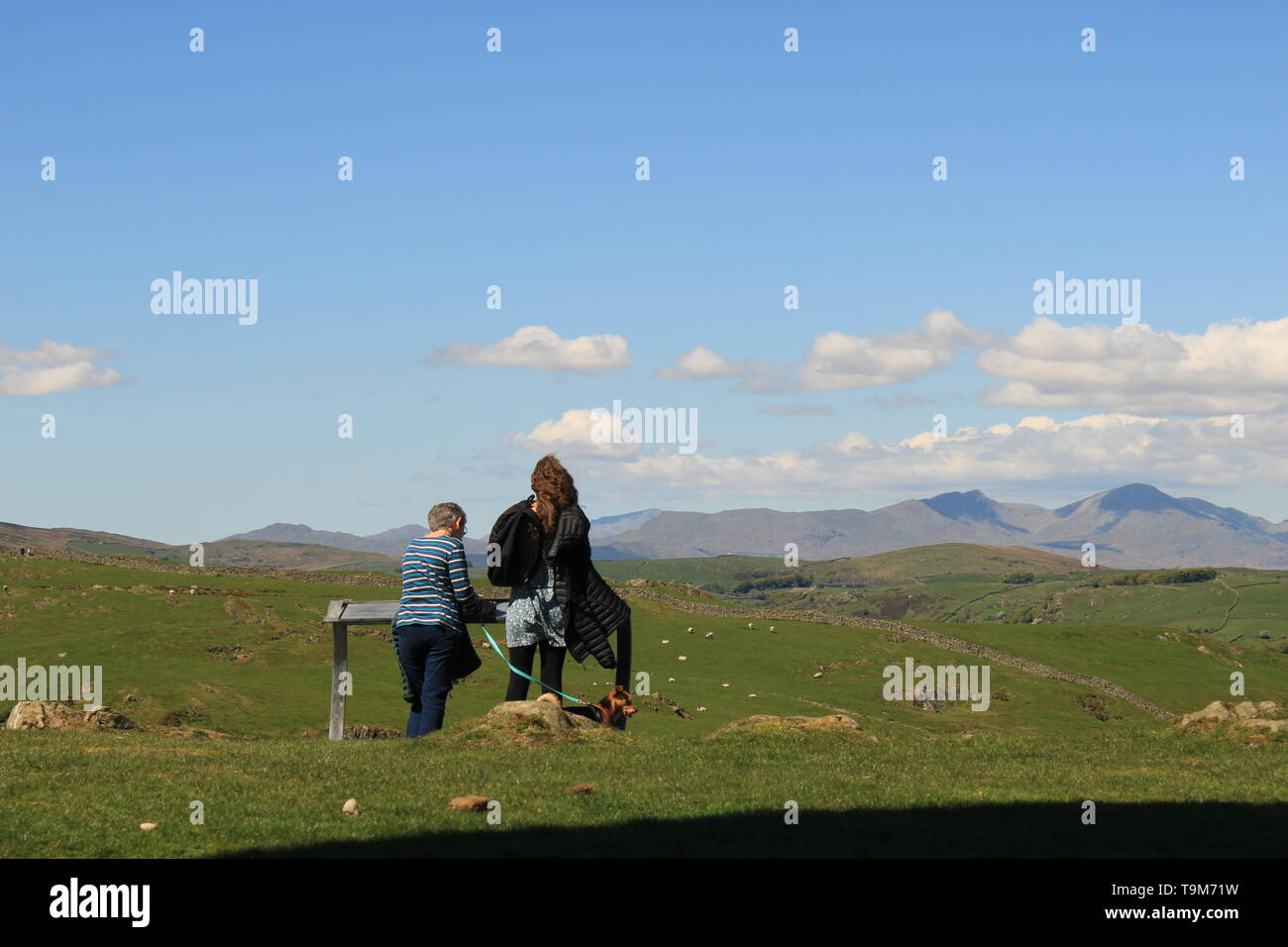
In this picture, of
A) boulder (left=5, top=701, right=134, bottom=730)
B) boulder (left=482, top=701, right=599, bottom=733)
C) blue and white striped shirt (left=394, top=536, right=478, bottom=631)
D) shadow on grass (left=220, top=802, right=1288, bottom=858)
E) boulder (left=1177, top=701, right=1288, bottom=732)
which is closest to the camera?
shadow on grass (left=220, top=802, right=1288, bottom=858)

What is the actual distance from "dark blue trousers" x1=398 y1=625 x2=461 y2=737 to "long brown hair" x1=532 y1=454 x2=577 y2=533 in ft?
Result: 6.56

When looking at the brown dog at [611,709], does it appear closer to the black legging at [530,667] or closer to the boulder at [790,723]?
the black legging at [530,667]

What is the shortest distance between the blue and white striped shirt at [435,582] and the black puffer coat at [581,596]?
1251 millimetres

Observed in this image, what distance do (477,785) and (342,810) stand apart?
1.72 metres

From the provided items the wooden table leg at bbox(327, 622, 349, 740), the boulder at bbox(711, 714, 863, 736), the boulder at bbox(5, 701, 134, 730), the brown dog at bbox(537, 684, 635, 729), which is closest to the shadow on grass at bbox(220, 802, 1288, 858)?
the boulder at bbox(711, 714, 863, 736)

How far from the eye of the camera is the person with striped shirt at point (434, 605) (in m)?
17.2

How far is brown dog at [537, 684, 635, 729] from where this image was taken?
17.6 metres

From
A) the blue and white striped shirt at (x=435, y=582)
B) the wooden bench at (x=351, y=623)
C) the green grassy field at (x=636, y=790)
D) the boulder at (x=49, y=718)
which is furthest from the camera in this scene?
the boulder at (x=49, y=718)

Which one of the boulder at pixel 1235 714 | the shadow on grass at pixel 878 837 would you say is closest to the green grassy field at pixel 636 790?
the shadow on grass at pixel 878 837

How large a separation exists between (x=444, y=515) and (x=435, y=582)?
0.92m

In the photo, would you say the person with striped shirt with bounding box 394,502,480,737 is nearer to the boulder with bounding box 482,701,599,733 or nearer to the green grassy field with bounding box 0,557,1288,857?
the green grassy field with bounding box 0,557,1288,857

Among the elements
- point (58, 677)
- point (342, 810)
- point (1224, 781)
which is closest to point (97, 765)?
point (342, 810)

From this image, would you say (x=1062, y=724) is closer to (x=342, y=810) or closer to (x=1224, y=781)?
(x=1224, y=781)
